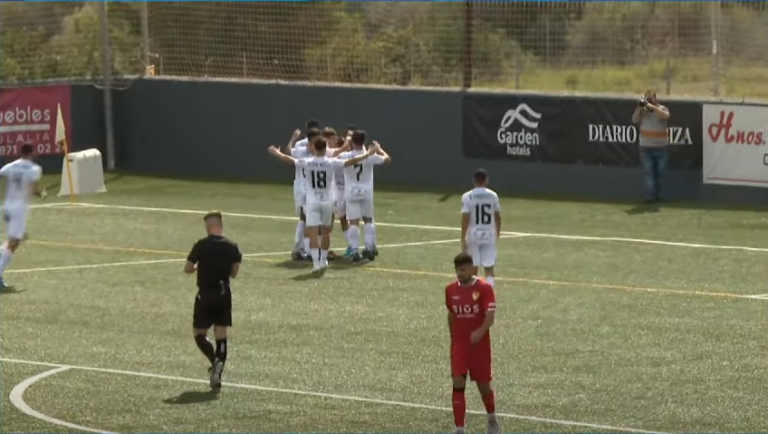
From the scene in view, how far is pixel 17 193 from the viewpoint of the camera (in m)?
25.8

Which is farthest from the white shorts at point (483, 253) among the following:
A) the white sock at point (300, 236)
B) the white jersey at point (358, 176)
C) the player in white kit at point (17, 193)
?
the player in white kit at point (17, 193)

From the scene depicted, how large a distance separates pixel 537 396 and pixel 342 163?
374 inches

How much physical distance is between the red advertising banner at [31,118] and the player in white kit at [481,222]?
18.9 meters

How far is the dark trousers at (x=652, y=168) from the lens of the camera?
112ft

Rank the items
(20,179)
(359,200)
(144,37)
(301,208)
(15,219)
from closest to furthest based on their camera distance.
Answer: (20,179) < (15,219) < (301,208) < (359,200) < (144,37)

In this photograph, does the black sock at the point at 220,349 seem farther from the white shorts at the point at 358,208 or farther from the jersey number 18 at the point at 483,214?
the white shorts at the point at 358,208

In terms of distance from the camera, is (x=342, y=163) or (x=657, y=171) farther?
(x=657, y=171)

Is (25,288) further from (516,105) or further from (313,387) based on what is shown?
(516,105)

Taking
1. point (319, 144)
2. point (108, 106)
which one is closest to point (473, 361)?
point (319, 144)

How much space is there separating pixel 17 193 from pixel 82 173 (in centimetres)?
1219

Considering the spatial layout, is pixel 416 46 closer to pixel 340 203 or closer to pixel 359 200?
pixel 340 203

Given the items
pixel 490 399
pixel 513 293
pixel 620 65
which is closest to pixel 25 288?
pixel 513 293

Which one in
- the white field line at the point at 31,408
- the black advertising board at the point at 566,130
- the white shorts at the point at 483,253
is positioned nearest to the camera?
the white field line at the point at 31,408

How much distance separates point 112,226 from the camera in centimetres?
3331
